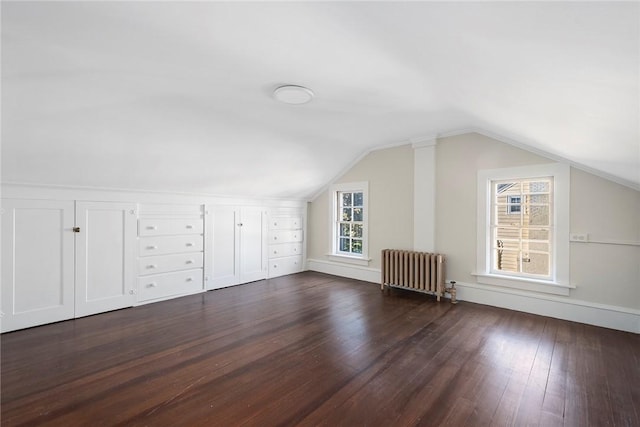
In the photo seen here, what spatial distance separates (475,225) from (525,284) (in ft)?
3.11

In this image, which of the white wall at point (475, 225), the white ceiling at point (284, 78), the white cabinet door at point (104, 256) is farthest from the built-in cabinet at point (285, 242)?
the white cabinet door at point (104, 256)

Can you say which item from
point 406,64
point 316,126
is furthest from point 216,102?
point 406,64

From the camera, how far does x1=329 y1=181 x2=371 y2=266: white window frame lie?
5.37 metres

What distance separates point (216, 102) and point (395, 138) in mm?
2864

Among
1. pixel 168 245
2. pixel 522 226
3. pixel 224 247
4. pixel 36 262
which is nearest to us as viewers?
pixel 36 262

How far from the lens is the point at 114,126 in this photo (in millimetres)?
2789

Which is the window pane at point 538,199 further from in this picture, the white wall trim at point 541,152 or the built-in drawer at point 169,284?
the built-in drawer at point 169,284

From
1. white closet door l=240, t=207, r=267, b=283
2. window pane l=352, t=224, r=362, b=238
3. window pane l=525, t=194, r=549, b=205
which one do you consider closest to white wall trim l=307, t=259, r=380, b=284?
window pane l=352, t=224, r=362, b=238

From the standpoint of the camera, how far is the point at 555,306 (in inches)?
138

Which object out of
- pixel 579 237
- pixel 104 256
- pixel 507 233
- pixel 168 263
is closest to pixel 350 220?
pixel 507 233

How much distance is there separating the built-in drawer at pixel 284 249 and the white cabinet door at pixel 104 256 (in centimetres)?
245

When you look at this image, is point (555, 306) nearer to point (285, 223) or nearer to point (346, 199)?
point (346, 199)

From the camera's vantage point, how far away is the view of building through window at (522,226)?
3709 mm

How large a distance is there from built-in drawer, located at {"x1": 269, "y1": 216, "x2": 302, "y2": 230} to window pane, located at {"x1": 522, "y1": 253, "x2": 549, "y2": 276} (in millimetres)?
4032
